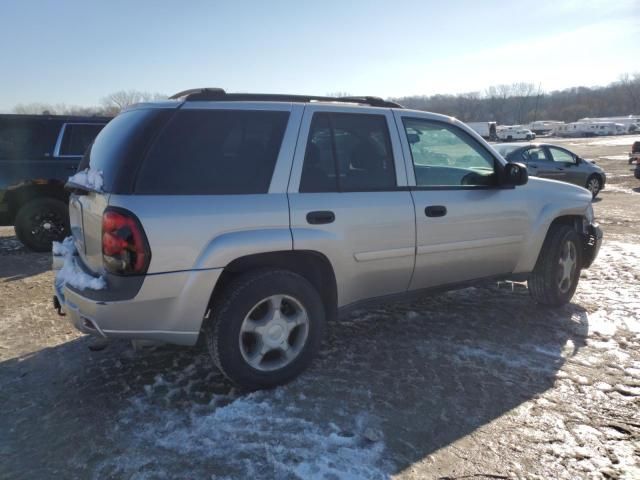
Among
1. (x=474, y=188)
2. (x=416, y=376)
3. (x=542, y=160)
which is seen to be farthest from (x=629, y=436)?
(x=542, y=160)

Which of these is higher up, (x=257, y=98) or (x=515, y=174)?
(x=257, y=98)

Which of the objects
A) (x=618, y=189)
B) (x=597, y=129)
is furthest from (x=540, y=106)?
(x=618, y=189)

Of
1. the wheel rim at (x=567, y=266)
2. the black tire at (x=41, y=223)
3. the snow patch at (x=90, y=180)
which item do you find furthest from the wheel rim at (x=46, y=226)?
the wheel rim at (x=567, y=266)

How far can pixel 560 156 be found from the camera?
45.9 feet

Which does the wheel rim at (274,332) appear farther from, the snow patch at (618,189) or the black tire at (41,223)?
the snow patch at (618,189)

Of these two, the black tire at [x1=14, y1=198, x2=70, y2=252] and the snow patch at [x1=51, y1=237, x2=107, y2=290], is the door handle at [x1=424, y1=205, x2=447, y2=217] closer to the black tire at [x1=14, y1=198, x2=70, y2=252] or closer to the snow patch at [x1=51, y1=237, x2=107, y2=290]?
the snow patch at [x1=51, y1=237, x2=107, y2=290]

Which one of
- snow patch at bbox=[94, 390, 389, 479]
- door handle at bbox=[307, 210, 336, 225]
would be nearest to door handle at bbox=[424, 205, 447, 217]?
door handle at bbox=[307, 210, 336, 225]

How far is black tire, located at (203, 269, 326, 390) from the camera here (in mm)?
3133

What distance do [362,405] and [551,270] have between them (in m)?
2.66

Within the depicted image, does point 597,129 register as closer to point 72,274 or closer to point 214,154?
point 214,154

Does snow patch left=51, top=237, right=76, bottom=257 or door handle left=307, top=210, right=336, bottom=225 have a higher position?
door handle left=307, top=210, right=336, bottom=225

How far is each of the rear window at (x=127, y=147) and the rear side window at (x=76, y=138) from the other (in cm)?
480

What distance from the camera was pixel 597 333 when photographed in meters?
4.37

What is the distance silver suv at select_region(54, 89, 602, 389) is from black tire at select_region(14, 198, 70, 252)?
404 cm
